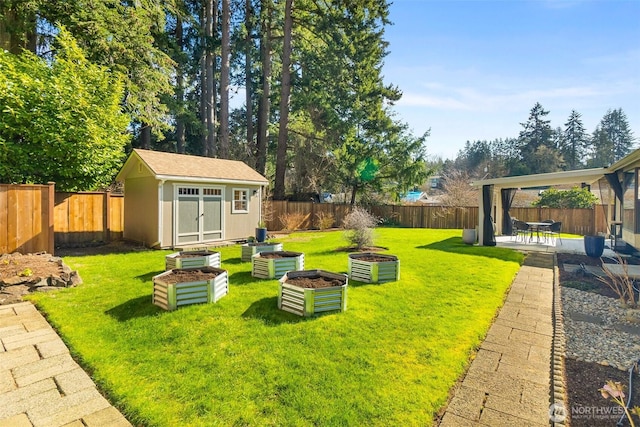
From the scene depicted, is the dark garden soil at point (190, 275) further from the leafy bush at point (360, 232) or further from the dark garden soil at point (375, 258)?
the leafy bush at point (360, 232)

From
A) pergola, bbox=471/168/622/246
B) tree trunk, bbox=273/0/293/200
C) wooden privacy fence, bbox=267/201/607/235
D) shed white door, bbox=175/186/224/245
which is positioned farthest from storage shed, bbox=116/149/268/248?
pergola, bbox=471/168/622/246

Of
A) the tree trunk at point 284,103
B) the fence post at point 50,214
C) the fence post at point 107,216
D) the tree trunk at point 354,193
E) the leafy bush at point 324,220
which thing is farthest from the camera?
the tree trunk at point 354,193

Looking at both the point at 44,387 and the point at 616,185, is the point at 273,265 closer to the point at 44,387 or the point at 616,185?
the point at 44,387

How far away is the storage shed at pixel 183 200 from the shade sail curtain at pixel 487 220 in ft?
26.6

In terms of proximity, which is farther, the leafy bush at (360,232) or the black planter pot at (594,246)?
the leafy bush at (360,232)

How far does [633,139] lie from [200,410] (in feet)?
216

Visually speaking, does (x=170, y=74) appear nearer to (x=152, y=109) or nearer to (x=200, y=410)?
(x=152, y=109)

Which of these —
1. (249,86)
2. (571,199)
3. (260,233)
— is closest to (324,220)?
(260,233)

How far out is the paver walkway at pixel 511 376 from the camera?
2.42 meters

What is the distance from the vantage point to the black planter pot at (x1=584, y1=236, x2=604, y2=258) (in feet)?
28.3

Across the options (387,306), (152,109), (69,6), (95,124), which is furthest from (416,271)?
(69,6)

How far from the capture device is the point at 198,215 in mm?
10125

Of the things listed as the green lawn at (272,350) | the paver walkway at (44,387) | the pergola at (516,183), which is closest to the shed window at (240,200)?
the green lawn at (272,350)

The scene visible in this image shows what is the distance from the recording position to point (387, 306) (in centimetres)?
477
